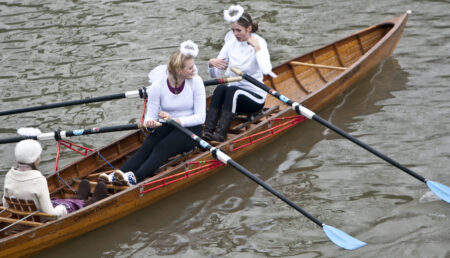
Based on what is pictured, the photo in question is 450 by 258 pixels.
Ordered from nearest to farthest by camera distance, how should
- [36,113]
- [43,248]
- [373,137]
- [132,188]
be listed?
[43,248]
[132,188]
[373,137]
[36,113]

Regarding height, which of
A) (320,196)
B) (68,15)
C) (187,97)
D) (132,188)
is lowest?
(320,196)

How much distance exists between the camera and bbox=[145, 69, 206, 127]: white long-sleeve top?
27.7ft

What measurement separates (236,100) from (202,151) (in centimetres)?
102

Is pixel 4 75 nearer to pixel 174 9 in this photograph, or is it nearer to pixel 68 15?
pixel 68 15

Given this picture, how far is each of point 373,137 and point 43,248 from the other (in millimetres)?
5448

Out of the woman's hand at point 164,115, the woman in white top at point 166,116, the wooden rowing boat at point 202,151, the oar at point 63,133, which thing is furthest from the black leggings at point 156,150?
the oar at point 63,133

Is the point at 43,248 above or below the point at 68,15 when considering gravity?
below

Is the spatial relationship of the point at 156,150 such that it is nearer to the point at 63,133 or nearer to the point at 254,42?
the point at 63,133

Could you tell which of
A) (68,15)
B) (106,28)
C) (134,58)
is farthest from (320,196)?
(68,15)

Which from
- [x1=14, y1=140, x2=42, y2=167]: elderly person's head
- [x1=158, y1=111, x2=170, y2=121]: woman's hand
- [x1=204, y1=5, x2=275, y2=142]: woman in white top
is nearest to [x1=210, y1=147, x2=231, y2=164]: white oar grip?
[x1=158, y1=111, x2=170, y2=121]: woman's hand

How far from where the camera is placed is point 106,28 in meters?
16.0

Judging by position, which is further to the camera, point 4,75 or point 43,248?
point 4,75

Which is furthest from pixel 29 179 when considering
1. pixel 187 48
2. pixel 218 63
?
pixel 218 63

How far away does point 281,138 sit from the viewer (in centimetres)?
1043
